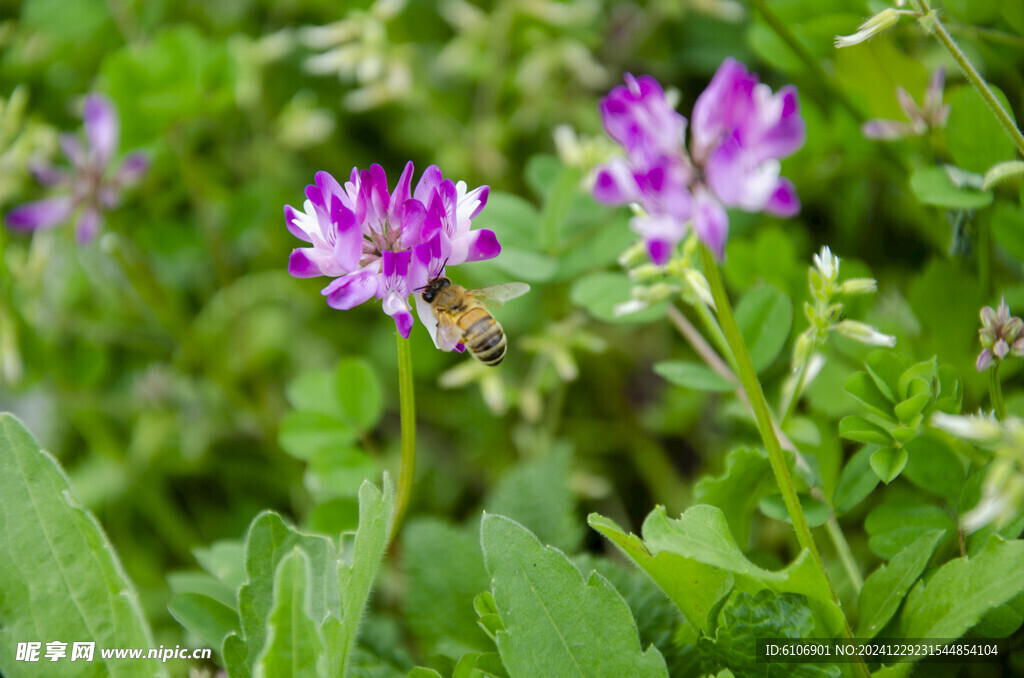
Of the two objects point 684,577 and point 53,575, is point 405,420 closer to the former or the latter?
point 684,577

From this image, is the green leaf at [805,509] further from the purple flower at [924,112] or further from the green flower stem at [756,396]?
the purple flower at [924,112]

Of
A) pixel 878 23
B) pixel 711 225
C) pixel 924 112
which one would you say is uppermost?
pixel 878 23

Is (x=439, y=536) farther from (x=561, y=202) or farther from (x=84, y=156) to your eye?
(x=84, y=156)

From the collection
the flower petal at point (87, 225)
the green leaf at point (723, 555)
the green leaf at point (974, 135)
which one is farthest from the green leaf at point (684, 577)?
the flower petal at point (87, 225)

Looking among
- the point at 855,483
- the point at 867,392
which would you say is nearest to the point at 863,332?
the point at 867,392

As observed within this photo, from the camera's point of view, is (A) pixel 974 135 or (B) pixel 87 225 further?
(B) pixel 87 225

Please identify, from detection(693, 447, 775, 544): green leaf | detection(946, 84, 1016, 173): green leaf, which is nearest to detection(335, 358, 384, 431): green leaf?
detection(693, 447, 775, 544): green leaf

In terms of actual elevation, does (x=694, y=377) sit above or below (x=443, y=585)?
above
